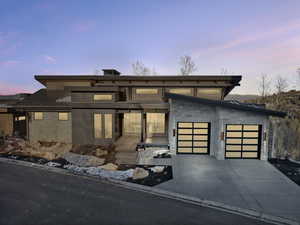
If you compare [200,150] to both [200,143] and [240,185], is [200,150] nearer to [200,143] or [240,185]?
[200,143]

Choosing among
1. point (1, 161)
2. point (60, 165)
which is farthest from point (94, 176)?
point (1, 161)

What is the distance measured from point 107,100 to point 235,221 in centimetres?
1392

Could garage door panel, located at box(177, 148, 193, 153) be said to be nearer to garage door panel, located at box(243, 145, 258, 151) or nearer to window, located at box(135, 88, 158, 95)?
garage door panel, located at box(243, 145, 258, 151)

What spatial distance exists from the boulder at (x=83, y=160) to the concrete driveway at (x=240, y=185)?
537 centimetres

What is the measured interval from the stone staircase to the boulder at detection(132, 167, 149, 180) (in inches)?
69.7

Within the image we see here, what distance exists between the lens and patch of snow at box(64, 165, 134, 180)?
8.99 m

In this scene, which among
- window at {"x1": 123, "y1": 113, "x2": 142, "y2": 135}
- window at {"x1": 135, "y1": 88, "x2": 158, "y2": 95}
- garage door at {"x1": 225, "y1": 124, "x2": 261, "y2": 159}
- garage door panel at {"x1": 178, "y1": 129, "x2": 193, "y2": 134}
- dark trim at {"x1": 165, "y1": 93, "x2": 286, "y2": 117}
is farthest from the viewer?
window at {"x1": 135, "y1": 88, "x2": 158, "y2": 95}

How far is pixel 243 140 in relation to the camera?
461 inches

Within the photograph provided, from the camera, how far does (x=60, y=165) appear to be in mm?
10719

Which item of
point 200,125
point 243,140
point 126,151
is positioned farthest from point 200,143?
point 126,151

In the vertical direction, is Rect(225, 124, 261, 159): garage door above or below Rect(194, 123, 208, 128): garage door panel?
below

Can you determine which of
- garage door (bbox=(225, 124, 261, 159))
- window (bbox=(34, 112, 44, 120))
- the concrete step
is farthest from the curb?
window (bbox=(34, 112, 44, 120))

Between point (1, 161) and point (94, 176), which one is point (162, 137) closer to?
point (94, 176)

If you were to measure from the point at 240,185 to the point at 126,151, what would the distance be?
26.9ft
